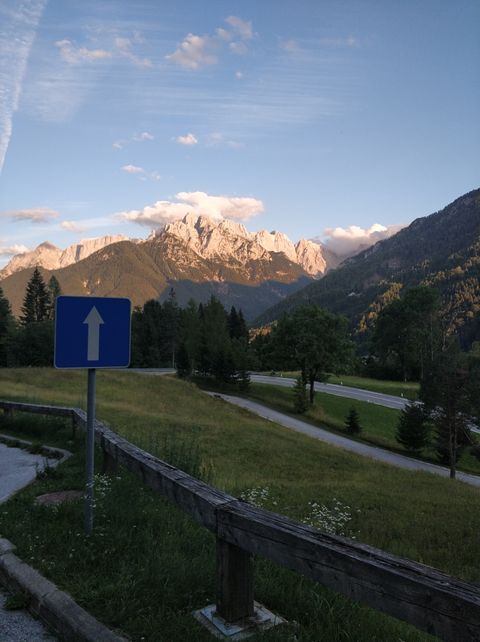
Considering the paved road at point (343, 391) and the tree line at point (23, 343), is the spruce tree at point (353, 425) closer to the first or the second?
the paved road at point (343, 391)

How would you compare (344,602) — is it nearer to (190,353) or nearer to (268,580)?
(268,580)

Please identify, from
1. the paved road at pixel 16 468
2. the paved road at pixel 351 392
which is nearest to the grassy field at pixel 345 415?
the paved road at pixel 351 392

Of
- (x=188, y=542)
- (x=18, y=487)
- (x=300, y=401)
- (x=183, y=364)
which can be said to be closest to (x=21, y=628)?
(x=188, y=542)

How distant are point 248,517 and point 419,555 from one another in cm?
596

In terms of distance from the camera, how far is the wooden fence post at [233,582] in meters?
3.75

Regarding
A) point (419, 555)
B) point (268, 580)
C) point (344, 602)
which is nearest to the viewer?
point (344, 602)

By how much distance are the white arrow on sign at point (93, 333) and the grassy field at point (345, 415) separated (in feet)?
131

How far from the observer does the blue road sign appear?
5207 millimetres

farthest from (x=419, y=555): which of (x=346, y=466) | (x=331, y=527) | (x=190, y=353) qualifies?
(x=190, y=353)

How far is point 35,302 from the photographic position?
10206 centimetres

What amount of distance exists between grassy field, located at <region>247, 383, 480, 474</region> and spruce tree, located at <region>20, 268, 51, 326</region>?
192 ft

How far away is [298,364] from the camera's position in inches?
2212

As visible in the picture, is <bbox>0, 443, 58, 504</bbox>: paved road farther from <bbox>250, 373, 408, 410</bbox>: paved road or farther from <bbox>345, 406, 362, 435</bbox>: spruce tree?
<bbox>250, 373, 408, 410</bbox>: paved road

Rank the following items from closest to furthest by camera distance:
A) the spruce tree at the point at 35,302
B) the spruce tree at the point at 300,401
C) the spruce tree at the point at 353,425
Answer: the spruce tree at the point at 353,425 → the spruce tree at the point at 300,401 → the spruce tree at the point at 35,302
